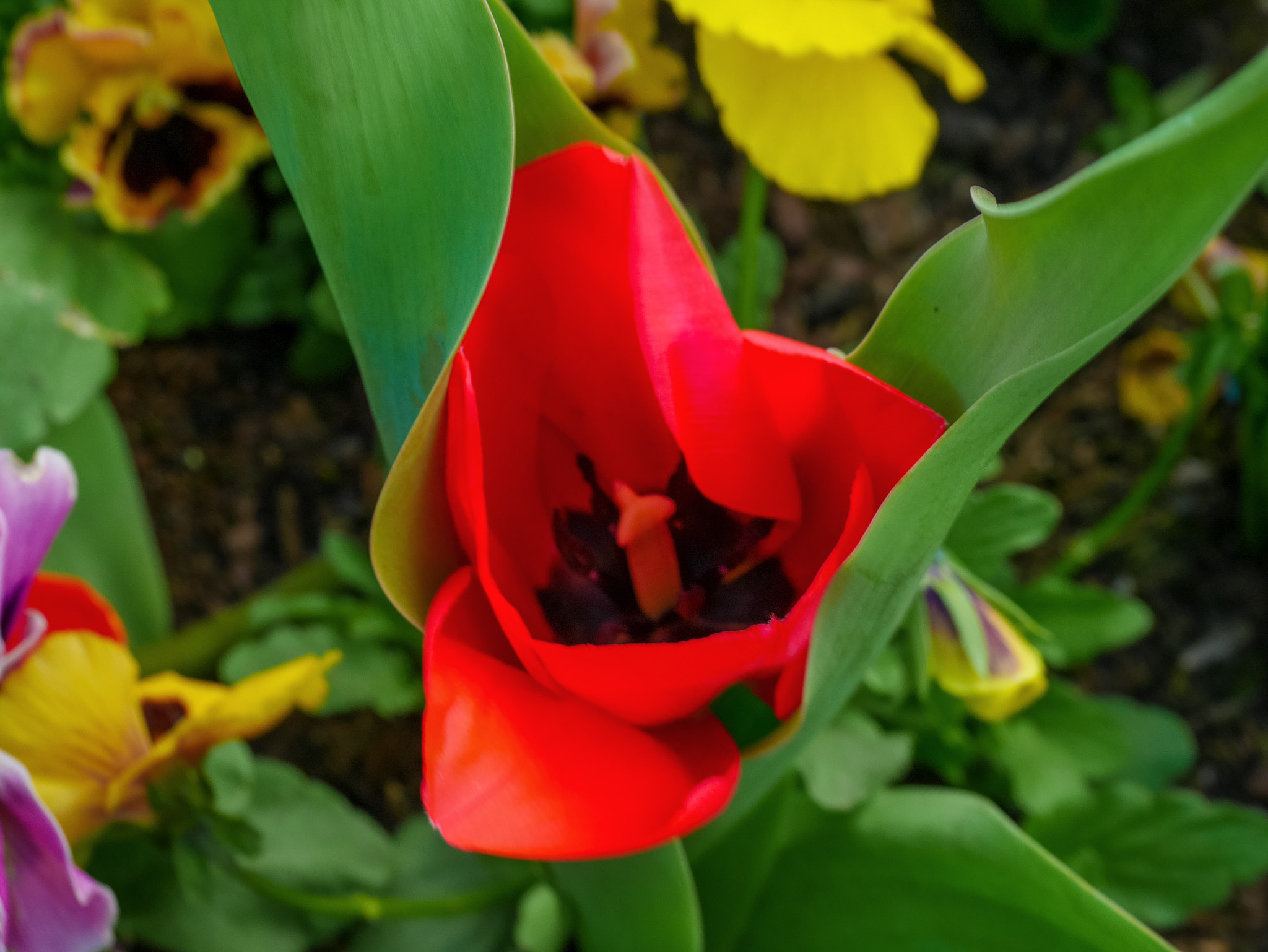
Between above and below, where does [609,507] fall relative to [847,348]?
above

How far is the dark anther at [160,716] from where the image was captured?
1.58ft

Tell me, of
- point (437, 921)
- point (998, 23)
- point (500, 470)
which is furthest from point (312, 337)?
point (998, 23)

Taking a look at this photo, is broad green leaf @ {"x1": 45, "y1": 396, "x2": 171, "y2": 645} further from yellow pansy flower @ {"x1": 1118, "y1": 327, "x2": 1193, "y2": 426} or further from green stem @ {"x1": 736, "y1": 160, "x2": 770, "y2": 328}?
yellow pansy flower @ {"x1": 1118, "y1": 327, "x2": 1193, "y2": 426}

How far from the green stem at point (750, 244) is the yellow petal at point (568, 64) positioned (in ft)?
0.38

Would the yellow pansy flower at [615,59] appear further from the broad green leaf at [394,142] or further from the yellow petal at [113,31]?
the broad green leaf at [394,142]

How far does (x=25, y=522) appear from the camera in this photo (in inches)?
14.1

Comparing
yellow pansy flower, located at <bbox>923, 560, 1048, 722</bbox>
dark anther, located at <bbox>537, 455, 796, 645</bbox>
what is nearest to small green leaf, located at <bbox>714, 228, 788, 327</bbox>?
yellow pansy flower, located at <bbox>923, 560, 1048, 722</bbox>

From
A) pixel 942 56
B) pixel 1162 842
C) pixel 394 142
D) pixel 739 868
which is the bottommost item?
pixel 1162 842

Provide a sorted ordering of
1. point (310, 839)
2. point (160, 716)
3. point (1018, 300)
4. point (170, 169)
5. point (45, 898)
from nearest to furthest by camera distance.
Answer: point (1018, 300)
point (45, 898)
point (160, 716)
point (310, 839)
point (170, 169)

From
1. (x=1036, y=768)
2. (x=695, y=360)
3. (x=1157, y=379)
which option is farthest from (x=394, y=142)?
(x=1157, y=379)

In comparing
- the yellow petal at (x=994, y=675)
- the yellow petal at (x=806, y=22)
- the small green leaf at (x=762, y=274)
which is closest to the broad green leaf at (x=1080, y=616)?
the yellow petal at (x=994, y=675)

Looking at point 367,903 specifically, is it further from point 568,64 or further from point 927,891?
point 568,64

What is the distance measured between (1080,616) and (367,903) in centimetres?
50

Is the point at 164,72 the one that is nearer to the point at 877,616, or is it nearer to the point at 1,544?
the point at 1,544
